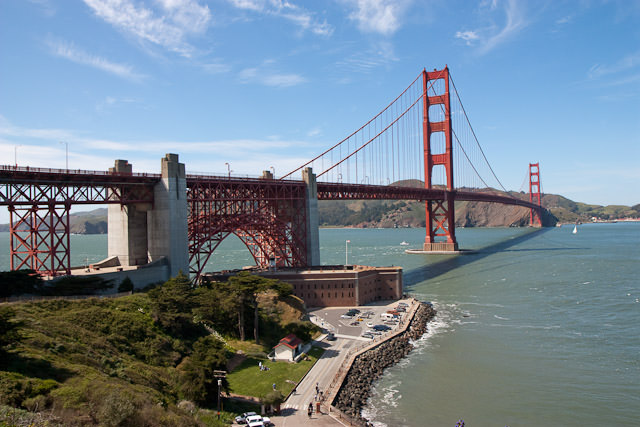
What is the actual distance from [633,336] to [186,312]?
32853 millimetres

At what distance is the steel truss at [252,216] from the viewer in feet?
153

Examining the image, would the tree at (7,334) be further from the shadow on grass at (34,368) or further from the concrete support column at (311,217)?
the concrete support column at (311,217)

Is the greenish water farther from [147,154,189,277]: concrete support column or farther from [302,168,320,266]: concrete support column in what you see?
[147,154,189,277]: concrete support column

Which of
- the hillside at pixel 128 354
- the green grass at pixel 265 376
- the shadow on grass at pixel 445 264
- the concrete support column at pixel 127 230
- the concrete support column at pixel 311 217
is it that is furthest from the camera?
the shadow on grass at pixel 445 264

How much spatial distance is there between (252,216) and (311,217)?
846 centimetres

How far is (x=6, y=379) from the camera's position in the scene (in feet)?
50.0

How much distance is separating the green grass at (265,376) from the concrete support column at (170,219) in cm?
1492

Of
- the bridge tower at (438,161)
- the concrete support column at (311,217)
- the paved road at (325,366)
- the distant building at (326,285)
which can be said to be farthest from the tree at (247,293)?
the bridge tower at (438,161)

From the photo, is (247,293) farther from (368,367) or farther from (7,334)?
(7,334)

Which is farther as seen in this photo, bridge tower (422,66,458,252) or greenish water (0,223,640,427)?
bridge tower (422,66,458,252)

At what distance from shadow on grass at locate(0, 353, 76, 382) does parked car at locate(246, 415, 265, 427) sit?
287 inches

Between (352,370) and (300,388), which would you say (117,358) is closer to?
(300,388)

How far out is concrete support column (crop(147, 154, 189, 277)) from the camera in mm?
41406

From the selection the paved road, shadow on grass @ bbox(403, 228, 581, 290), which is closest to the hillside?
the paved road
